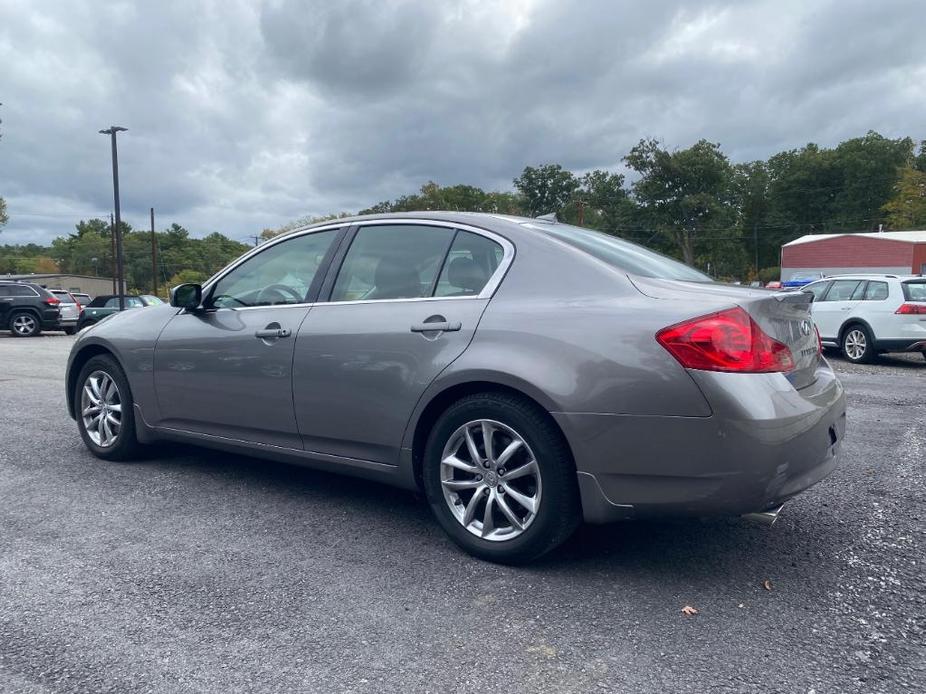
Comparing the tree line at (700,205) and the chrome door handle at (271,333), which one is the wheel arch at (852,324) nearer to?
the chrome door handle at (271,333)

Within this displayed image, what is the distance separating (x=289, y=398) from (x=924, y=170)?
315ft

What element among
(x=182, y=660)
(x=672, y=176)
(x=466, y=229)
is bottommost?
(x=182, y=660)

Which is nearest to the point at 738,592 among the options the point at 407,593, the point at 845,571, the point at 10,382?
the point at 845,571

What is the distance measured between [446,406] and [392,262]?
877 mm

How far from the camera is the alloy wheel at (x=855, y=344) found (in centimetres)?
1201

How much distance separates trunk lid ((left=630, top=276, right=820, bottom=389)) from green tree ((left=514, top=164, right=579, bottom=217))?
241 ft

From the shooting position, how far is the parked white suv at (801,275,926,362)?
11.4 m

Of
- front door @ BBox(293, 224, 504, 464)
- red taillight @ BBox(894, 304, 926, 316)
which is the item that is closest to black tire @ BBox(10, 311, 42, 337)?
front door @ BBox(293, 224, 504, 464)

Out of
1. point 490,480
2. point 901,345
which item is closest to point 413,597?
point 490,480

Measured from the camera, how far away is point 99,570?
3.11 metres

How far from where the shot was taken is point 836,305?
12453mm

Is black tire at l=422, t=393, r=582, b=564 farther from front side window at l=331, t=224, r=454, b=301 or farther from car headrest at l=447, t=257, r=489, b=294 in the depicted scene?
front side window at l=331, t=224, r=454, b=301

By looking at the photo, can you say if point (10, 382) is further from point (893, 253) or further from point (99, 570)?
point (893, 253)

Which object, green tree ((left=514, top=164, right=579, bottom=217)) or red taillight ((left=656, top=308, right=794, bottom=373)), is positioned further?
green tree ((left=514, top=164, right=579, bottom=217))
